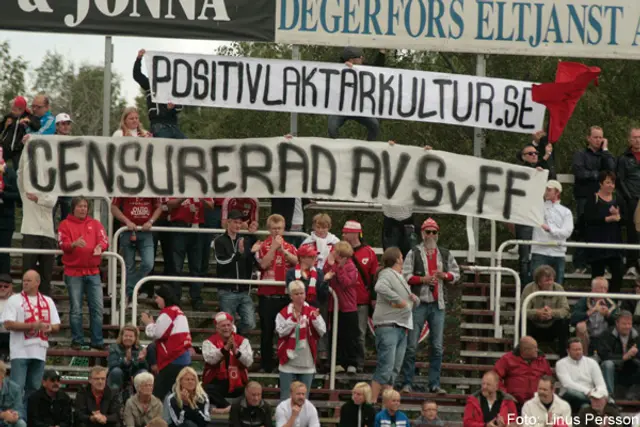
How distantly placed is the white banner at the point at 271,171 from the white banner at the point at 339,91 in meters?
0.88

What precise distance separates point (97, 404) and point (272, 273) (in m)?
2.73

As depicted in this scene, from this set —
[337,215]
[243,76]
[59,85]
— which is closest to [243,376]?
[243,76]

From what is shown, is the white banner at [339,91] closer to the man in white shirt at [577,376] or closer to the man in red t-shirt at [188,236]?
the man in red t-shirt at [188,236]

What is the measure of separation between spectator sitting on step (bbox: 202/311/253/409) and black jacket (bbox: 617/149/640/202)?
19.5ft

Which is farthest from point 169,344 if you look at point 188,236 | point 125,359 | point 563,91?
point 563,91

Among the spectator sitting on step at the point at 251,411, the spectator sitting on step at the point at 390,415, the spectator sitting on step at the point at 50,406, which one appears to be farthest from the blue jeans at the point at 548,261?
the spectator sitting on step at the point at 50,406

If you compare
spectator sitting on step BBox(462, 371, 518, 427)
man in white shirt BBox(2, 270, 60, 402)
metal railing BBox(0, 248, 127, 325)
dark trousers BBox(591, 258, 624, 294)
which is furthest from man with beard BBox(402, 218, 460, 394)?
A: man in white shirt BBox(2, 270, 60, 402)

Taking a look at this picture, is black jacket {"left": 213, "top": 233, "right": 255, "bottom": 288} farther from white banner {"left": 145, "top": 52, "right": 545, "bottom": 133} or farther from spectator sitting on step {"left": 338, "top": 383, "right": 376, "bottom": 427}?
spectator sitting on step {"left": 338, "top": 383, "right": 376, "bottom": 427}

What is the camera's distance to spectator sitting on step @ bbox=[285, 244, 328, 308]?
19.8 meters

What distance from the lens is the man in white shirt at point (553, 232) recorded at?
21.5 metres

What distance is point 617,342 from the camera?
2033 centimetres

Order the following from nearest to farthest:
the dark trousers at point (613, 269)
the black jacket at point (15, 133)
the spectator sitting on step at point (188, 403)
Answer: the spectator sitting on step at point (188, 403) → the black jacket at point (15, 133) → the dark trousers at point (613, 269)

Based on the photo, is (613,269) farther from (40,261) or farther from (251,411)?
(40,261)

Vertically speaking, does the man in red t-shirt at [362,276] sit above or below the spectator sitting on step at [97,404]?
above
